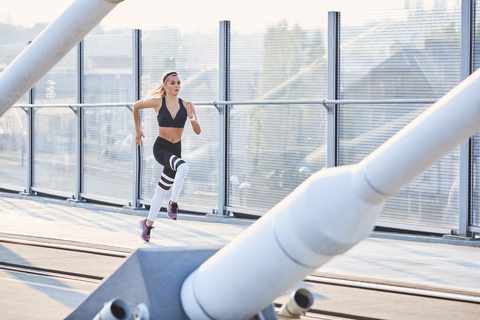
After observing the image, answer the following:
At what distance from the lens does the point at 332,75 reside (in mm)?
10156

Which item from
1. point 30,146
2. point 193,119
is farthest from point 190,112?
point 30,146

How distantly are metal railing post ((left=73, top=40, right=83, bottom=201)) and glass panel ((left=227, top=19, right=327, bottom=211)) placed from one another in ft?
13.1

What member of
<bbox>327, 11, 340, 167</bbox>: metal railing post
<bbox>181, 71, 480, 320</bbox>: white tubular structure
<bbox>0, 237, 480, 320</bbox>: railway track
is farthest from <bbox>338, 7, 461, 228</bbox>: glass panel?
<bbox>181, 71, 480, 320</bbox>: white tubular structure

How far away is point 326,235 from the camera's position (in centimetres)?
237

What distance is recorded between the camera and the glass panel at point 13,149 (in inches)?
609

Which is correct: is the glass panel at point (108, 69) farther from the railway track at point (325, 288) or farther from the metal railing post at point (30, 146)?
the railway track at point (325, 288)

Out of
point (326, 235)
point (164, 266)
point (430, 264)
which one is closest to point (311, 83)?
point (430, 264)

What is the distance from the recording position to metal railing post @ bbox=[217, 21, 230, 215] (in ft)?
37.4

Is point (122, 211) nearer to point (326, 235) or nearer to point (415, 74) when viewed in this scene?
point (415, 74)

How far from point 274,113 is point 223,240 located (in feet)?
9.63

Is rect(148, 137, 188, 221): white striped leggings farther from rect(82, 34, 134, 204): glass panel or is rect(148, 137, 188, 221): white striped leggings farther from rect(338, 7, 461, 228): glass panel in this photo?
rect(82, 34, 134, 204): glass panel

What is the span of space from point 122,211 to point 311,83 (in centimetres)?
456

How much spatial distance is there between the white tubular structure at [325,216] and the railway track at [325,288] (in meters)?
1.67

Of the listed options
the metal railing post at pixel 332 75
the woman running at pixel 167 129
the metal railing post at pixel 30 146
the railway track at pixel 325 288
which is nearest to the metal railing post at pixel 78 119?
the metal railing post at pixel 30 146
